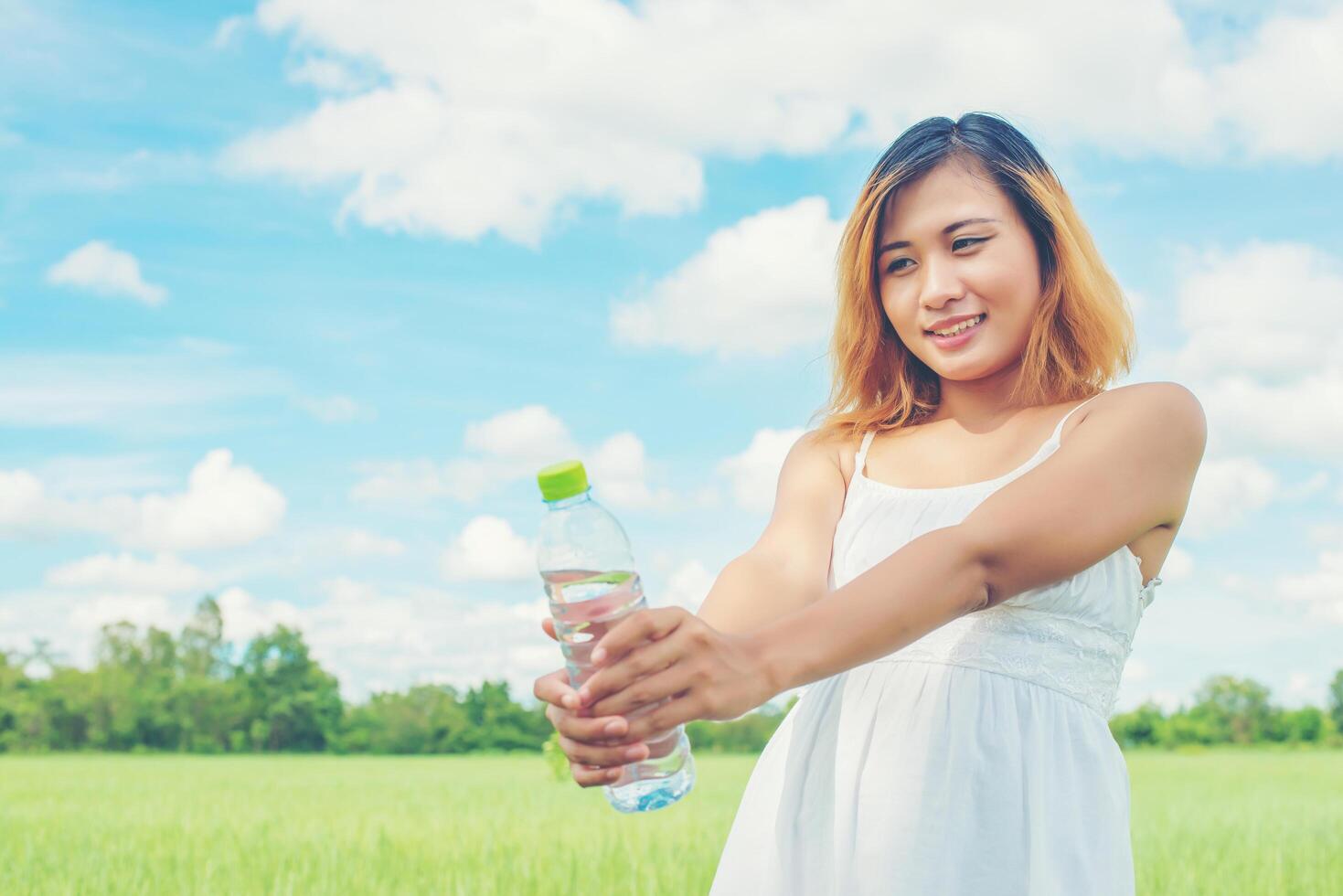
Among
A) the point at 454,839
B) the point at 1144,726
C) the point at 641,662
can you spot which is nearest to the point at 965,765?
the point at 641,662

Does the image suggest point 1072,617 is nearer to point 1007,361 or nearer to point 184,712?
point 1007,361

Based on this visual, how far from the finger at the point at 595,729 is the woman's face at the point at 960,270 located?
1131 millimetres

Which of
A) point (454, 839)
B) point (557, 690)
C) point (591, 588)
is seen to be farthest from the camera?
point (454, 839)

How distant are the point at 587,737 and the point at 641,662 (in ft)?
0.52

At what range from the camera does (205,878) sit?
18.2ft

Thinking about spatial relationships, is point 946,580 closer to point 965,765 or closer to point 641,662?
point 965,765

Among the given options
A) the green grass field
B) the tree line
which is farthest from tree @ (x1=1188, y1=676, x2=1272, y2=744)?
the green grass field

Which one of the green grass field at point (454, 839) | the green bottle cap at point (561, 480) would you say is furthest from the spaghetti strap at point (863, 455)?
the green grass field at point (454, 839)

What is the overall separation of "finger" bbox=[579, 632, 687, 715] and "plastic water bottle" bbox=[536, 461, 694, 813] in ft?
0.38

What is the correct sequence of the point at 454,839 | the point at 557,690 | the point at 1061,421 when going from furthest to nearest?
the point at 454,839, the point at 1061,421, the point at 557,690

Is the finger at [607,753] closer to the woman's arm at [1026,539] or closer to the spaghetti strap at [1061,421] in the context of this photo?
the woman's arm at [1026,539]

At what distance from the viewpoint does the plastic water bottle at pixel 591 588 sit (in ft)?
5.73

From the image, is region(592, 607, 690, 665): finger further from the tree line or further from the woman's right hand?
the tree line

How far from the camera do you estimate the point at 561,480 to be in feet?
5.66
